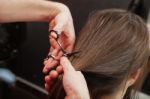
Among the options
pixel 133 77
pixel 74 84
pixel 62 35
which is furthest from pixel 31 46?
pixel 74 84

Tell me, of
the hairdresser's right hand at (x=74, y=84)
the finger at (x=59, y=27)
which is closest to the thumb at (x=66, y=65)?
the hairdresser's right hand at (x=74, y=84)

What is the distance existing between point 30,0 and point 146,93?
1520mm

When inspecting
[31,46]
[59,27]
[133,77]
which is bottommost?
[31,46]

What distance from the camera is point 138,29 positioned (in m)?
1.13

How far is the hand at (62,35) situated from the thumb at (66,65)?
8 centimetres

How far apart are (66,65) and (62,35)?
25 centimetres

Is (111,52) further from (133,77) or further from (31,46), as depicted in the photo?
(31,46)

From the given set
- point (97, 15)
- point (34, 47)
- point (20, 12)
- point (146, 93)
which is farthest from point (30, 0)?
point (34, 47)

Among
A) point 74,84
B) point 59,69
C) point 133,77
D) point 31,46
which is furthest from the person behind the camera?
point 31,46

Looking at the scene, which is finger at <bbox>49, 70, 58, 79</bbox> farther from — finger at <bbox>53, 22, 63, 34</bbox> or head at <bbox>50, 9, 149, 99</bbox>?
finger at <bbox>53, 22, 63, 34</bbox>

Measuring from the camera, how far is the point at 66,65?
1031 mm

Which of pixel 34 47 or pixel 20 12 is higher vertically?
pixel 20 12

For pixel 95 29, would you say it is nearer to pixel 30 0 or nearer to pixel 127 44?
pixel 127 44

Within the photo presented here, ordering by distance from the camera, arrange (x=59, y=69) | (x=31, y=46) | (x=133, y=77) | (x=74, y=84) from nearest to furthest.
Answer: (x=74, y=84) < (x=59, y=69) < (x=133, y=77) < (x=31, y=46)
